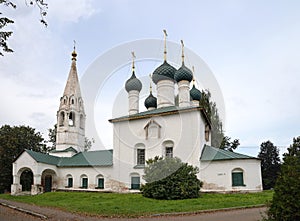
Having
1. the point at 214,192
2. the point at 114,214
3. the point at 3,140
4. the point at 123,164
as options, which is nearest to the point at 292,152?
the point at 114,214

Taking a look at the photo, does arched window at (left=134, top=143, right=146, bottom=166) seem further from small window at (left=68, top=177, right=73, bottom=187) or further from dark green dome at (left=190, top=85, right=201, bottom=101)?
dark green dome at (left=190, top=85, right=201, bottom=101)

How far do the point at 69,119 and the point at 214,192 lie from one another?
58.3 feet

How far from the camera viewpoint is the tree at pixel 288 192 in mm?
7355

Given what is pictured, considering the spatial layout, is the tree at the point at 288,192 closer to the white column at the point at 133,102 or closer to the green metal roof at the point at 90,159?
the green metal roof at the point at 90,159

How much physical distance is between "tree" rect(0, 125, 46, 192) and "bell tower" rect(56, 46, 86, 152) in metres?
5.12

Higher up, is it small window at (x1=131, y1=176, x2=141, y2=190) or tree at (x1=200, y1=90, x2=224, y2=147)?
tree at (x1=200, y1=90, x2=224, y2=147)

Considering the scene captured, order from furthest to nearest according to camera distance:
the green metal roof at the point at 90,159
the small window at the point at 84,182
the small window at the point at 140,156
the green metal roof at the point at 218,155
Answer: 1. the small window at the point at 84,182
2. the green metal roof at the point at 90,159
3. the small window at the point at 140,156
4. the green metal roof at the point at 218,155

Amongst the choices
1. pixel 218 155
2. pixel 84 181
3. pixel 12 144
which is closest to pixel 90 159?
pixel 84 181

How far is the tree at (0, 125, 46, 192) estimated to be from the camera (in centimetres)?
3059

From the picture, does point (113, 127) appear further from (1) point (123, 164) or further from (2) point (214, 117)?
(2) point (214, 117)

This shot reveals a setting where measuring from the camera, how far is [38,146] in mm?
34906

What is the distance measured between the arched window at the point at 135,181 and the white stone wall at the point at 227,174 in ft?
17.3

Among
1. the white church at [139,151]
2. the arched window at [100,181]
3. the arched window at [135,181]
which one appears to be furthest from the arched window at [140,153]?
the arched window at [100,181]

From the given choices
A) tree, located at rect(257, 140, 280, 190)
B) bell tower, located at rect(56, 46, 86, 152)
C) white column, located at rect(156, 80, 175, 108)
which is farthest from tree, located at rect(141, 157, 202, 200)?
tree, located at rect(257, 140, 280, 190)
